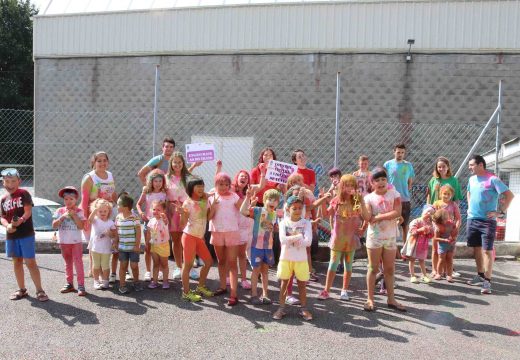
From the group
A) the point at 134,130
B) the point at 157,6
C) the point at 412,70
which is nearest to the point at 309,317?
the point at 412,70

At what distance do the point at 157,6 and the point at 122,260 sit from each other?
9777mm

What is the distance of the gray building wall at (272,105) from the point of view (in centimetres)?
1179

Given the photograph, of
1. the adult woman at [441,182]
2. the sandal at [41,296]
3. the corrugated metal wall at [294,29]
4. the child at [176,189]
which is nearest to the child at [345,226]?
the adult woman at [441,182]

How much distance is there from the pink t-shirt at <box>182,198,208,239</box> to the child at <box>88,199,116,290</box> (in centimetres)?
95

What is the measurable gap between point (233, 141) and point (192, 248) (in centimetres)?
756

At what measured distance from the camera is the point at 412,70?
1195 cm

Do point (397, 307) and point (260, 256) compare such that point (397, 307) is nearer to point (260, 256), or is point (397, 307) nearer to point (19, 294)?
point (260, 256)

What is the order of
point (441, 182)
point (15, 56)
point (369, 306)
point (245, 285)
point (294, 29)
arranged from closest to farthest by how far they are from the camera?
point (369, 306), point (245, 285), point (441, 182), point (294, 29), point (15, 56)

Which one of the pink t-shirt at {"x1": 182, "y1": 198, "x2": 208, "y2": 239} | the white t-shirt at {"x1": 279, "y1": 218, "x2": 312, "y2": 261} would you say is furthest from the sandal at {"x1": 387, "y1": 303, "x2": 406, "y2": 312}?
the pink t-shirt at {"x1": 182, "y1": 198, "x2": 208, "y2": 239}

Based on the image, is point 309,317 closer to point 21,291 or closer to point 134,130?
point 21,291

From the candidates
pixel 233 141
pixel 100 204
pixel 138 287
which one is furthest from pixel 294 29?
pixel 138 287

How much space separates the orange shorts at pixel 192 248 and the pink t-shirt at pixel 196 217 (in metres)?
0.05

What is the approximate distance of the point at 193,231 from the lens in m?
5.47

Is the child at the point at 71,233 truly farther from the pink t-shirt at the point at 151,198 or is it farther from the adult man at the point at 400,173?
the adult man at the point at 400,173
